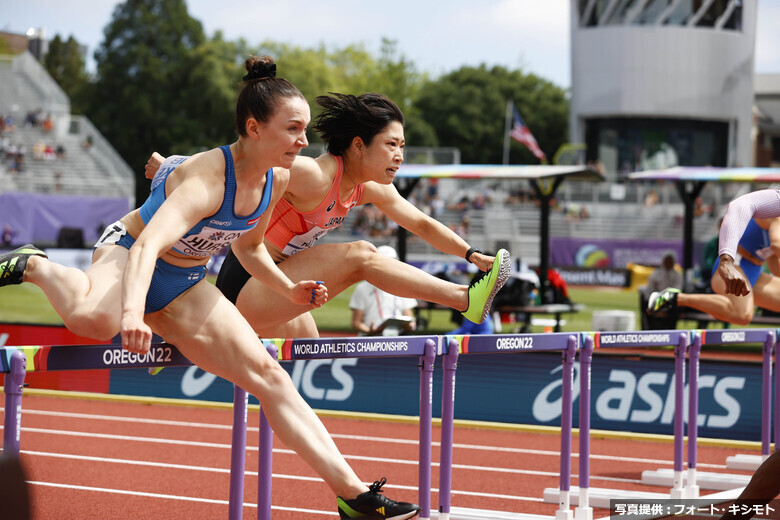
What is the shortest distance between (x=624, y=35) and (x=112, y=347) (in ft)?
149

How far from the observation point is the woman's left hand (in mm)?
4277

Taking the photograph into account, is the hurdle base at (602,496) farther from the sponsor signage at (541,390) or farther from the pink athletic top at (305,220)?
the pink athletic top at (305,220)

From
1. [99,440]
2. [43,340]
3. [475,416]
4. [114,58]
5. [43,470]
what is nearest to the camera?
[43,470]

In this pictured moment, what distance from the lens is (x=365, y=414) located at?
10.0m

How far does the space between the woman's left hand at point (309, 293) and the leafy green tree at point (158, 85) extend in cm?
5487

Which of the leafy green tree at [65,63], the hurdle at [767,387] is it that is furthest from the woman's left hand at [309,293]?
the leafy green tree at [65,63]

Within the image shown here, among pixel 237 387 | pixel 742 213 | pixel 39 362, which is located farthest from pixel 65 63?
pixel 39 362

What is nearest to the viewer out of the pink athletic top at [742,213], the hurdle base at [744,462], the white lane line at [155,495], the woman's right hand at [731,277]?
the woman's right hand at [731,277]

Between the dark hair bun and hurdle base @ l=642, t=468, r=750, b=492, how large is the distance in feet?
15.0

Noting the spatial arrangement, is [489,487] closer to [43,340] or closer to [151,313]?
[151,313]

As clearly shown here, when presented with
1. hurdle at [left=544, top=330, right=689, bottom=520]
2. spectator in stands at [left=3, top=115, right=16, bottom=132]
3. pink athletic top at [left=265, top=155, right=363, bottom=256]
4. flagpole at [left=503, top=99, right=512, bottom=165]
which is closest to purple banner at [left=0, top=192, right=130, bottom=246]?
spectator in stands at [left=3, top=115, right=16, bottom=132]

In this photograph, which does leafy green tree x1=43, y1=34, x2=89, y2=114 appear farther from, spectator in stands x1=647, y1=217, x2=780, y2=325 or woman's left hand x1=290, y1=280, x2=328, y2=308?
woman's left hand x1=290, y1=280, x2=328, y2=308

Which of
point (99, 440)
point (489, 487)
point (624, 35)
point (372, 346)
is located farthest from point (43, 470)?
point (624, 35)

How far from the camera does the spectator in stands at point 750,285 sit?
21.8 ft
